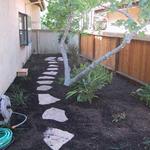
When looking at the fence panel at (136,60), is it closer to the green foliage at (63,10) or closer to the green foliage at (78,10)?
the green foliage at (78,10)

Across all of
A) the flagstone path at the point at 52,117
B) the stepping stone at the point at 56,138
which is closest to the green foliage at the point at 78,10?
the flagstone path at the point at 52,117

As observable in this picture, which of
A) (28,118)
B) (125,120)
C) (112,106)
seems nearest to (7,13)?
(28,118)

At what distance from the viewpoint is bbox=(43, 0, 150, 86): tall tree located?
13.8ft

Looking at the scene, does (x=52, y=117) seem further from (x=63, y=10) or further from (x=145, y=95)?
(x=63, y=10)

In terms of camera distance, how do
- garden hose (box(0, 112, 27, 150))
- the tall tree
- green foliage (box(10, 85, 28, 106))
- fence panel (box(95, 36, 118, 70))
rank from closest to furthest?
garden hose (box(0, 112, 27, 150)) → the tall tree → green foliage (box(10, 85, 28, 106)) → fence panel (box(95, 36, 118, 70))

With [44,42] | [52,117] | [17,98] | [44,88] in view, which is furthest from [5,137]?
[44,42]

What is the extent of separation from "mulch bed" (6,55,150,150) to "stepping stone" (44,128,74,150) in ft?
0.22

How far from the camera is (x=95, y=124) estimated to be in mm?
3852

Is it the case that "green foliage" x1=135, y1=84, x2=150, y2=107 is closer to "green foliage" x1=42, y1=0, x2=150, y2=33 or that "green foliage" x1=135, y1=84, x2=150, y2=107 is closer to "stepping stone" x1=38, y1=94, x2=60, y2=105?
"green foliage" x1=42, y1=0, x2=150, y2=33

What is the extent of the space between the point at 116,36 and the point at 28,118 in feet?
14.4

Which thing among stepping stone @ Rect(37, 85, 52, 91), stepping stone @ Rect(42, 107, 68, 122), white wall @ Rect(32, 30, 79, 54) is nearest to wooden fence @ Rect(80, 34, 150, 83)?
stepping stone @ Rect(37, 85, 52, 91)

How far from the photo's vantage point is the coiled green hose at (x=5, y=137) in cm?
309

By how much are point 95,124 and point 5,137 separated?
55.4 inches

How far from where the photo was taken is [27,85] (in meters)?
6.03
